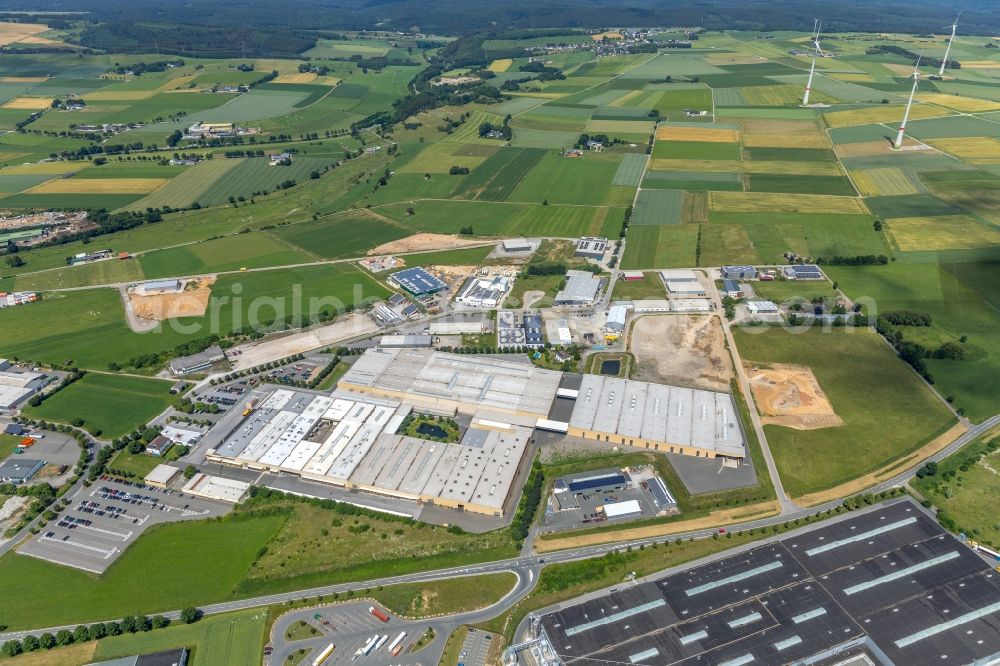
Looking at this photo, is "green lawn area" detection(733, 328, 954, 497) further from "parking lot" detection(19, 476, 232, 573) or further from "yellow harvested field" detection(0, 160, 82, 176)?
"yellow harvested field" detection(0, 160, 82, 176)

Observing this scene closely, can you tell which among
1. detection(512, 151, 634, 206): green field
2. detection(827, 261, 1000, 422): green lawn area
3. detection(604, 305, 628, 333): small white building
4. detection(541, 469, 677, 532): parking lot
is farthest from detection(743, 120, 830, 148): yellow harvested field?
detection(541, 469, 677, 532): parking lot

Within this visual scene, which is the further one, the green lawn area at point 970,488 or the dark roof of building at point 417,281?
the dark roof of building at point 417,281

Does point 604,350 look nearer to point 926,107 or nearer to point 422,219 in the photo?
point 422,219

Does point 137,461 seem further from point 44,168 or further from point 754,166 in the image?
point 754,166

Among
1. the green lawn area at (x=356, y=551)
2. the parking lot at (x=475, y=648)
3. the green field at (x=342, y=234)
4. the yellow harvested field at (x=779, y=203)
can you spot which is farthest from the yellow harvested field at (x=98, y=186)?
the parking lot at (x=475, y=648)

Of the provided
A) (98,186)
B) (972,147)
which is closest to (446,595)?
(98,186)

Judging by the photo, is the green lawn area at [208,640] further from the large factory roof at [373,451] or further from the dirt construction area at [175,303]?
the dirt construction area at [175,303]

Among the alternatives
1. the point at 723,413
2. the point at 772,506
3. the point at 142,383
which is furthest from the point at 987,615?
the point at 142,383
